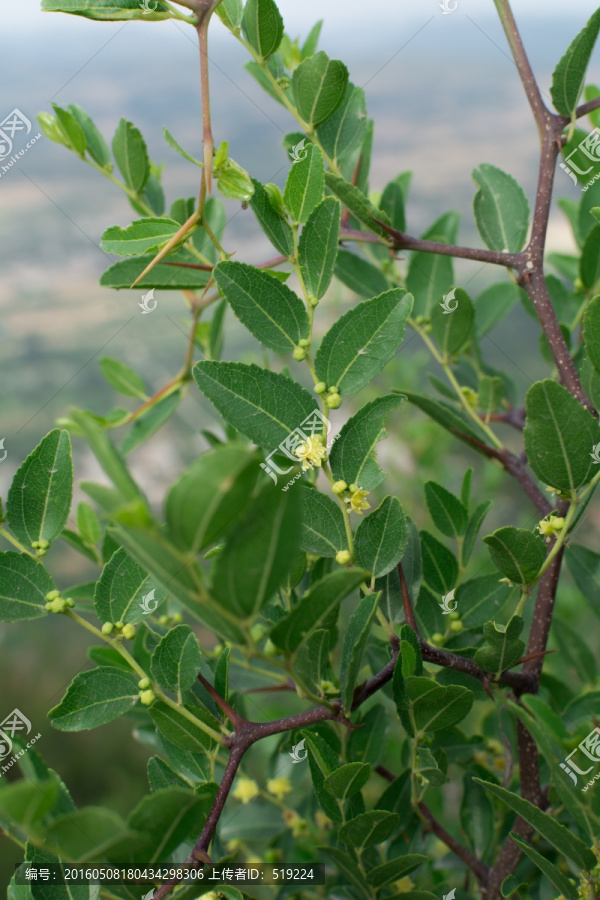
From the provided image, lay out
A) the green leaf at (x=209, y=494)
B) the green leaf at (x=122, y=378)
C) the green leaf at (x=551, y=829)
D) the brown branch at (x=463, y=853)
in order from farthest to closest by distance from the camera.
Answer: the green leaf at (x=122, y=378), the brown branch at (x=463, y=853), the green leaf at (x=551, y=829), the green leaf at (x=209, y=494)

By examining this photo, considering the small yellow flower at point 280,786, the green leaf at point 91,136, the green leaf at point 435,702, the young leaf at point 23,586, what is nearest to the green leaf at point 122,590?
the young leaf at point 23,586

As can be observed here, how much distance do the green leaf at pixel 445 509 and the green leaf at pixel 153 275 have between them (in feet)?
0.62

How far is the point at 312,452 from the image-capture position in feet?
1.17

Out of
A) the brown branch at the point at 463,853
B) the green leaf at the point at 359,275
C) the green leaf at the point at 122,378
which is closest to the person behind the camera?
the brown branch at the point at 463,853

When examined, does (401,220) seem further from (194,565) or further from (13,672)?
(13,672)

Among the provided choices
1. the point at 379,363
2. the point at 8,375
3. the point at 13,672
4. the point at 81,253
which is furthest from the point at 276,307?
the point at 81,253

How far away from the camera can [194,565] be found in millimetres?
227

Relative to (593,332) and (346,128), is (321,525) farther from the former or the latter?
(346,128)

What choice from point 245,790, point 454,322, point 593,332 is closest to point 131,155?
point 454,322

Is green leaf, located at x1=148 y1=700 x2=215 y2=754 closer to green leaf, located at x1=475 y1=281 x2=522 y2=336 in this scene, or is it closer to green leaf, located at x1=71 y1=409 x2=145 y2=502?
green leaf, located at x1=71 y1=409 x2=145 y2=502

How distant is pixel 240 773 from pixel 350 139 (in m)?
0.45

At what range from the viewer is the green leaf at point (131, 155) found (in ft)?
1.72

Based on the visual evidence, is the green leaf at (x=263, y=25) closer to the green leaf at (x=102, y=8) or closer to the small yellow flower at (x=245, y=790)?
the green leaf at (x=102, y=8)

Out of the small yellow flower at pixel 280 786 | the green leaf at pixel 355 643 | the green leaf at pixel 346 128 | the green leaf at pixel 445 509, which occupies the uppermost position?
the green leaf at pixel 346 128
